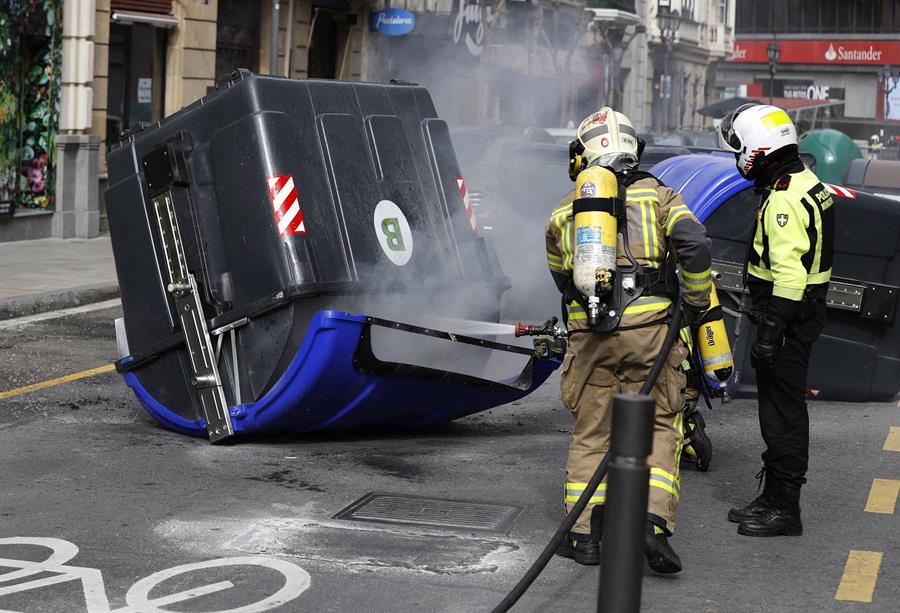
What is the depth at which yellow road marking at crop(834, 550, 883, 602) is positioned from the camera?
182 inches

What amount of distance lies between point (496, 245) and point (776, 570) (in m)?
6.74

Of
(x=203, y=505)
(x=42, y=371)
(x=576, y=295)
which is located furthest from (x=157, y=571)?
(x=42, y=371)

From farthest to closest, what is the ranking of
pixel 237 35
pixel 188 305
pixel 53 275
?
pixel 237 35 < pixel 53 275 < pixel 188 305

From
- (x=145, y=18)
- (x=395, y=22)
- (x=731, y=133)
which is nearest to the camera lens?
(x=731, y=133)

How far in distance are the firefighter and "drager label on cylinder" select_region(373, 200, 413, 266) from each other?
1.71m

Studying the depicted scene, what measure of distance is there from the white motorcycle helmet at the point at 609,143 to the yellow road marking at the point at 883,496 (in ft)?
6.01

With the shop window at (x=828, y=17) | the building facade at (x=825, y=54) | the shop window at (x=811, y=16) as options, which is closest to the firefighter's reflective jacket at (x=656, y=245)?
the building facade at (x=825, y=54)

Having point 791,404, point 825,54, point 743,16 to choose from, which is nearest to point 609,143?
point 791,404

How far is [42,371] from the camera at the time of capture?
332 inches

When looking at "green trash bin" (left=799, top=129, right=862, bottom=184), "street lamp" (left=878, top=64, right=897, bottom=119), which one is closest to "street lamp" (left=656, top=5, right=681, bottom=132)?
"street lamp" (left=878, top=64, right=897, bottom=119)

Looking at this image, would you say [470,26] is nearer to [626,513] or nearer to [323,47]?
[323,47]

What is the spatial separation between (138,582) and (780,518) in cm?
236

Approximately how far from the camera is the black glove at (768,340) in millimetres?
5277

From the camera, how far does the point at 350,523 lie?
5.28 meters
